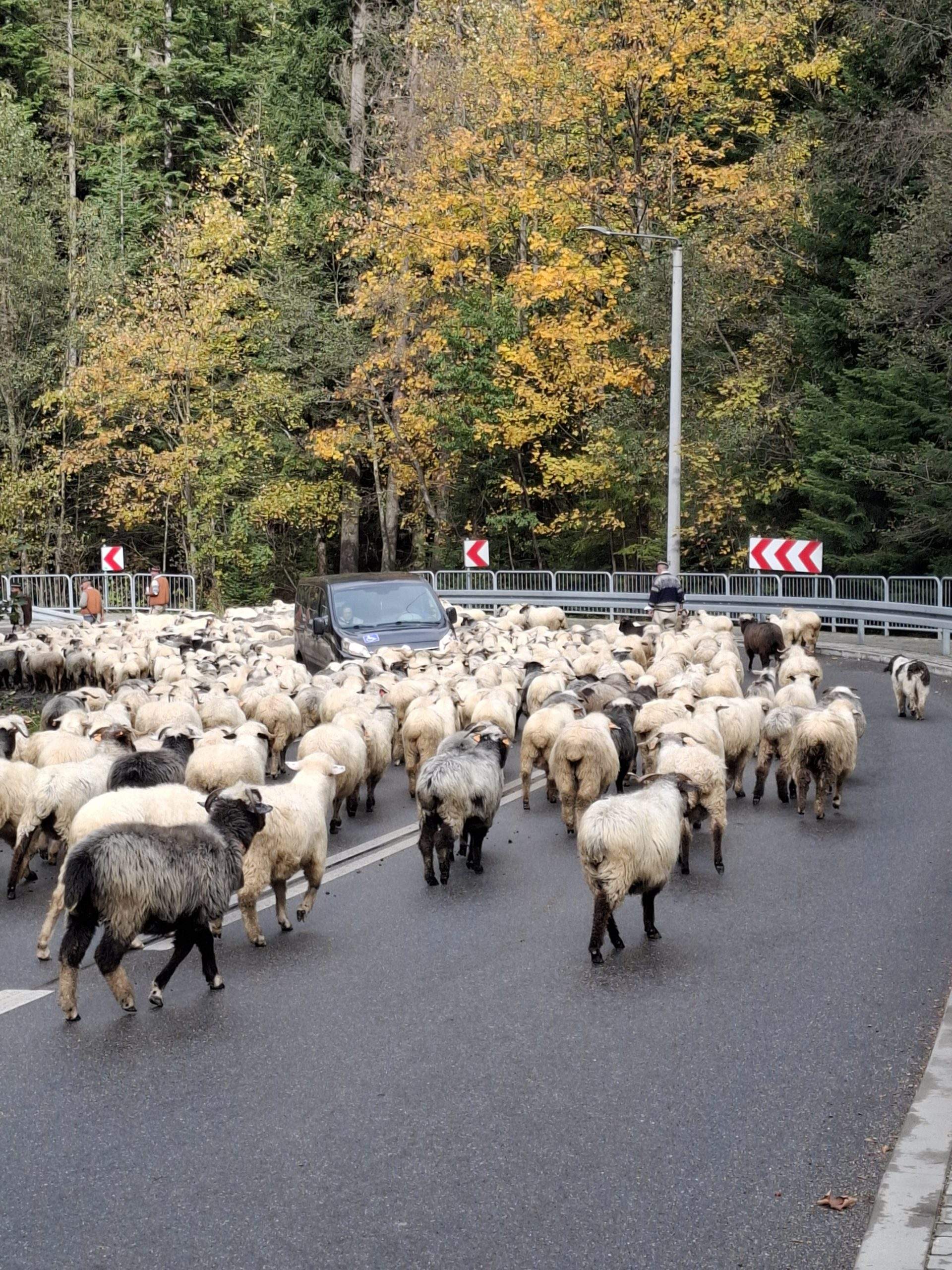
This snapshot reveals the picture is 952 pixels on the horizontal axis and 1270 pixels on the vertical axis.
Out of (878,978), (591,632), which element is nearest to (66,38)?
(591,632)

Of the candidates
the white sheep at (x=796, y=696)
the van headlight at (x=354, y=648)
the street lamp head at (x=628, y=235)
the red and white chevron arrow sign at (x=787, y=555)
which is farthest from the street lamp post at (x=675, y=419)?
the white sheep at (x=796, y=696)

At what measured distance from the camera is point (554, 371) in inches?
1524

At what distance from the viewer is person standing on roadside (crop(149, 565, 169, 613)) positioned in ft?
118

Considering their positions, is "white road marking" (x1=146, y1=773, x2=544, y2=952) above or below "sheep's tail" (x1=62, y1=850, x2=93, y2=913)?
below

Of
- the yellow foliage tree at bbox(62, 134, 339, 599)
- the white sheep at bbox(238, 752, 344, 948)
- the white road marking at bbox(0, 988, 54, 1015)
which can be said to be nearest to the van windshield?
the white sheep at bbox(238, 752, 344, 948)

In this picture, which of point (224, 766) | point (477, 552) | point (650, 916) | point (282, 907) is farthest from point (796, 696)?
point (477, 552)

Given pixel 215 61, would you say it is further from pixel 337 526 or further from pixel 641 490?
pixel 641 490

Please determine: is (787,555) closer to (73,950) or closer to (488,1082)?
(73,950)

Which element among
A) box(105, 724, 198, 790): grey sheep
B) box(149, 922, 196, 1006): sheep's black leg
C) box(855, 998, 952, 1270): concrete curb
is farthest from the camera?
box(105, 724, 198, 790): grey sheep

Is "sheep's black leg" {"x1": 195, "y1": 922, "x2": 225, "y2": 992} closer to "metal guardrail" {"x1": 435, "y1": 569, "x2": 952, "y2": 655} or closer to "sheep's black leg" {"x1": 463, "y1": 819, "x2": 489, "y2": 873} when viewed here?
"sheep's black leg" {"x1": 463, "y1": 819, "x2": 489, "y2": 873}

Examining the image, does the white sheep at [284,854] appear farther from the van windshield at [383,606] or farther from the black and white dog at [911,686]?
the van windshield at [383,606]

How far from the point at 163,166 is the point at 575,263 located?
71.7ft

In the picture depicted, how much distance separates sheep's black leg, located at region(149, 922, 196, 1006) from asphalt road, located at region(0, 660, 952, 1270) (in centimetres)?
15

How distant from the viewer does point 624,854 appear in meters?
8.16
